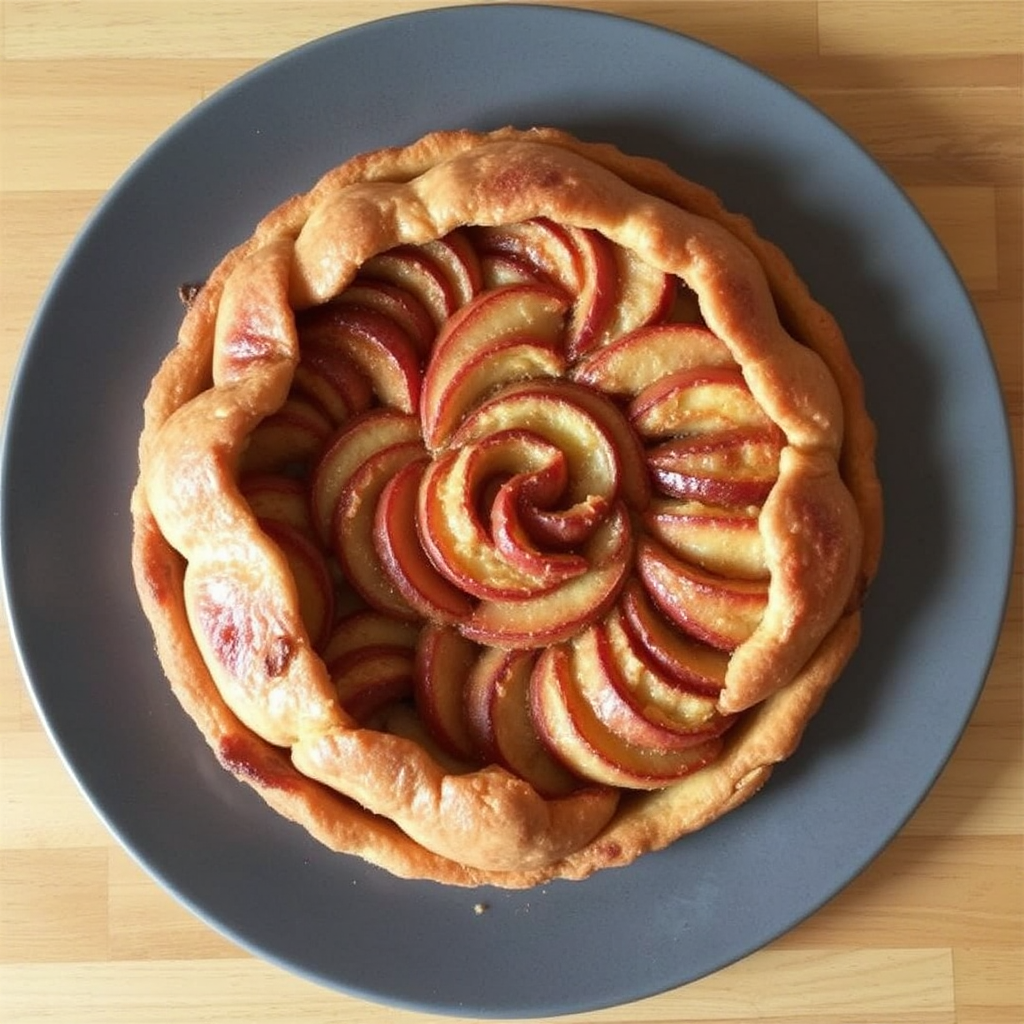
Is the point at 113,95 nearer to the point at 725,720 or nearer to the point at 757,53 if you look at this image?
the point at 757,53

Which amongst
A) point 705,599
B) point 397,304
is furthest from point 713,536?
point 397,304

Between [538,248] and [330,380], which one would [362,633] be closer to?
[330,380]

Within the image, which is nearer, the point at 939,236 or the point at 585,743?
the point at 585,743

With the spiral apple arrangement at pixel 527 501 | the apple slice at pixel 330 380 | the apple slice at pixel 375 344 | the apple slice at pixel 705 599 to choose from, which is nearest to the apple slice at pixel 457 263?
the spiral apple arrangement at pixel 527 501

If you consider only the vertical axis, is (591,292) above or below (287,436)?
above

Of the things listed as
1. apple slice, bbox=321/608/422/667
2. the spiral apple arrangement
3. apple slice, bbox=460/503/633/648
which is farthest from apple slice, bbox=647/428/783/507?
apple slice, bbox=321/608/422/667

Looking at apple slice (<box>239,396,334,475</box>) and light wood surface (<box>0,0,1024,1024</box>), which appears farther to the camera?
light wood surface (<box>0,0,1024,1024</box>)

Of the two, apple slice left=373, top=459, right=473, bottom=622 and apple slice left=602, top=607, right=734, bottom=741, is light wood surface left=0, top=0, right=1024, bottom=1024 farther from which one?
apple slice left=373, top=459, right=473, bottom=622
